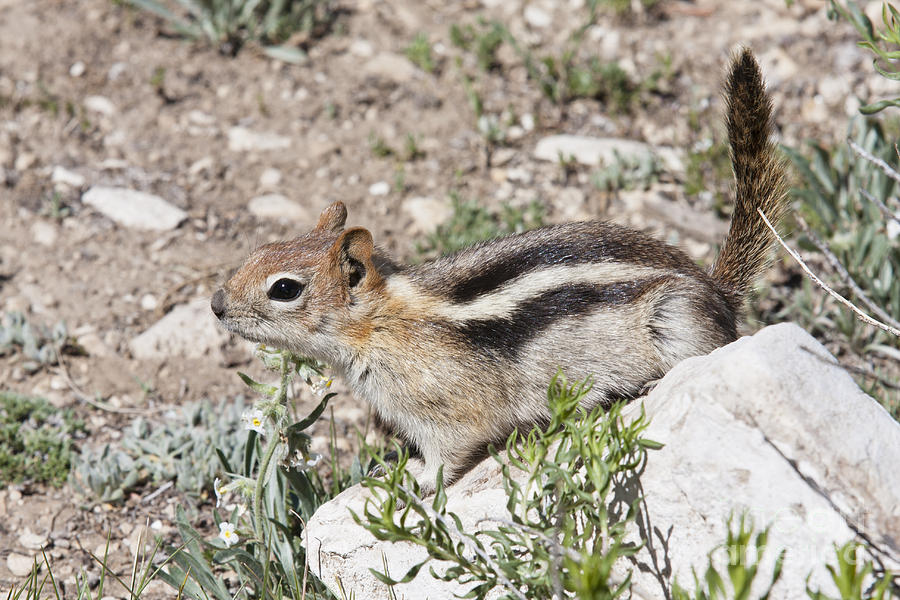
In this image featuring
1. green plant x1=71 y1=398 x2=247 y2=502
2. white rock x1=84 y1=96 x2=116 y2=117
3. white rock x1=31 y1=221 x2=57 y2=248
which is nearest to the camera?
green plant x1=71 y1=398 x2=247 y2=502

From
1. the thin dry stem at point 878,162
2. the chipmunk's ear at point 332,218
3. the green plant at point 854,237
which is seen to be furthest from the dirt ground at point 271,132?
the thin dry stem at point 878,162

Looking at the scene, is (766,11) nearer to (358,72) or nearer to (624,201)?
(624,201)

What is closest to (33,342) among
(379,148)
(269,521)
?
(269,521)

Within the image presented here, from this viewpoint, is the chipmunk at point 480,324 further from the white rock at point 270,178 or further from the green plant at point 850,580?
the white rock at point 270,178

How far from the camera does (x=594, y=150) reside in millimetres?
6176

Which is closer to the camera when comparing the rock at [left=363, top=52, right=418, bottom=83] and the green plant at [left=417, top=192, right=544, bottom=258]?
the green plant at [left=417, top=192, right=544, bottom=258]

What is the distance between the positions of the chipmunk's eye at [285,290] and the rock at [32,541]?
1541mm

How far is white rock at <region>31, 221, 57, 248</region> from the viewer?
18.4ft

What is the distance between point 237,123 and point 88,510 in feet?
10.7

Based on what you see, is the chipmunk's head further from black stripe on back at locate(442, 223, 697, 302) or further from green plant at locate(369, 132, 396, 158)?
green plant at locate(369, 132, 396, 158)

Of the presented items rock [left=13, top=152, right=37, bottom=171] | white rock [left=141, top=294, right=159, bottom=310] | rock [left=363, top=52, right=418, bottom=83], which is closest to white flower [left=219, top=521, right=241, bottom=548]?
white rock [left=141, top=294, right=159, bottom=310]

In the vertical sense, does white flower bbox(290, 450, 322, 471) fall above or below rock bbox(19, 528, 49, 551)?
above

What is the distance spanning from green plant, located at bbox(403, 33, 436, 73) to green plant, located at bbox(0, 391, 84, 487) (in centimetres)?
362

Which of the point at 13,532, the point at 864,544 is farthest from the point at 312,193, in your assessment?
the point at 864,544
